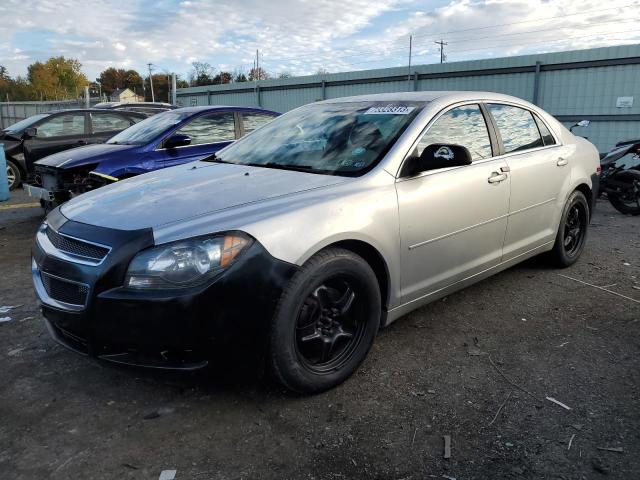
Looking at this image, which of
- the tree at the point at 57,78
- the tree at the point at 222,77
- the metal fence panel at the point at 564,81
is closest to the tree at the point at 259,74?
the tree at the point at 222,77

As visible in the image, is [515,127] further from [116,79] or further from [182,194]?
[116,79]

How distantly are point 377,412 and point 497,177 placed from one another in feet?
6.48

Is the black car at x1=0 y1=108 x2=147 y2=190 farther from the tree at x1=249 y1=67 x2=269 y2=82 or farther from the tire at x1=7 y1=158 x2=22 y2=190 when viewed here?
the tree at x1=249 y1=67 x2=269 y2=82

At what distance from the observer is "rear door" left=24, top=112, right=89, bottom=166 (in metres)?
9.94

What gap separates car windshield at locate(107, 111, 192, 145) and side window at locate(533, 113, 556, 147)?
432 centimetres

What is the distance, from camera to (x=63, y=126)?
10039mm

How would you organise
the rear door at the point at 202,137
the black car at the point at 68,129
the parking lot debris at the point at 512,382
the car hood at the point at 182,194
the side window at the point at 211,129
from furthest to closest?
the black car at the point at 68,129
the side window at the point at 211,129
the rear door at the point at 202,137
the parking lot debris at the point at 512,382
the car hood at the point at 182,194

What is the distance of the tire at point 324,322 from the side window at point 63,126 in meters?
8.86

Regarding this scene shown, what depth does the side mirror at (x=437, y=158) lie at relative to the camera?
313 centimetres

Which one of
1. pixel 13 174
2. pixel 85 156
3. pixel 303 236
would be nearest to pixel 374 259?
pixel 303 236

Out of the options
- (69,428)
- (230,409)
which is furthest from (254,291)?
(69,428)

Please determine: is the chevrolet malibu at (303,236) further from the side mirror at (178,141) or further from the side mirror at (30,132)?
the side mirror at (30,132)

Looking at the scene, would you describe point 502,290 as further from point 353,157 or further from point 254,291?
point 254,291

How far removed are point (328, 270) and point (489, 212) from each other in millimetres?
1594
